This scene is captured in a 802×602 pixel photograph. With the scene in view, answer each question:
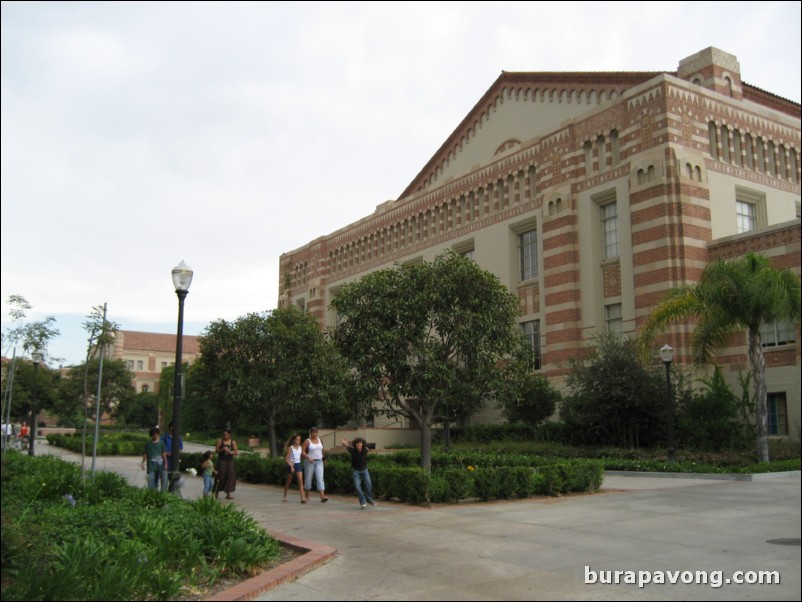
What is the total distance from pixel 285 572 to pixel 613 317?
966 inches

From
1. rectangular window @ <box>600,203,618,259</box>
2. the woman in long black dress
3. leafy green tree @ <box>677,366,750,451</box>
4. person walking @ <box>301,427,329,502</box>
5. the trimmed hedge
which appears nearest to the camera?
the trimmed hedge

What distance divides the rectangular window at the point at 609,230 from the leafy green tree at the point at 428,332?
42.9ft

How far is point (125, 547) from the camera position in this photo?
26.3 feet

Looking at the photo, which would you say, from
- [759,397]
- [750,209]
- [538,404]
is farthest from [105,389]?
[759,397]

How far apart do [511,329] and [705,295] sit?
→ 20.6 ft

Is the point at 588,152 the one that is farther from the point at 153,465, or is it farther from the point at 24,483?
the point at 24,483

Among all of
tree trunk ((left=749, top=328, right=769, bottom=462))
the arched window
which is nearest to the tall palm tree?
tree trunk ((left=749, top=328, right=769, bottom=462))

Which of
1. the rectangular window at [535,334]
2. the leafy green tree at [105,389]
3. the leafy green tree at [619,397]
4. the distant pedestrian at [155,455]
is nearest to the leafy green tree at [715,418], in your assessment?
the leafy green tree at [619,397]

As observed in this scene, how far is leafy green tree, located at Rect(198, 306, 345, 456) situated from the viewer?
25159 mm

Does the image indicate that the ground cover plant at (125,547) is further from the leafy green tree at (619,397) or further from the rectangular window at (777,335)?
the rectangular window at (777,335)

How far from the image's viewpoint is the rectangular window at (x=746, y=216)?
98.3 ft

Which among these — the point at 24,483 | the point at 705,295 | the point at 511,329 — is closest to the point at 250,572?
the point at 24,483

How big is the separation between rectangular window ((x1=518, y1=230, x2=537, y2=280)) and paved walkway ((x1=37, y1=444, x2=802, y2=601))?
2041cm

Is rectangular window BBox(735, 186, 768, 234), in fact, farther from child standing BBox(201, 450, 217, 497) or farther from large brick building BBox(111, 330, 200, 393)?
large brick building BBox(111, 330, 200, 393)
